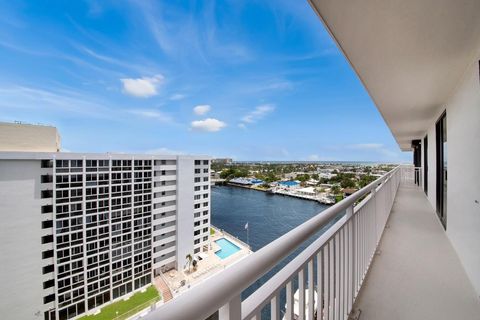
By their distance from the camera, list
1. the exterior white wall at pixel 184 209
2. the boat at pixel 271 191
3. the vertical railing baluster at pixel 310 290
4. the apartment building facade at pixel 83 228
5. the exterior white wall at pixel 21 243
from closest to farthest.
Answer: the vertical railing baluster at pixel 310 290 → the exterior white wall at pixel 21 243 → the apartment building facade at pixel 83 228 → the exterior white wall at pixel 184 209 → the boat at pixel 271 191

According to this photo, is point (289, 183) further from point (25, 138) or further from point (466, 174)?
point (25, 138)

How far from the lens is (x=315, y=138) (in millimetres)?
37188

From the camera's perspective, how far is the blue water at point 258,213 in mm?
15609

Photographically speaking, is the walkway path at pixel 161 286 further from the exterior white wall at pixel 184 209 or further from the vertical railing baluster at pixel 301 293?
the vertical railing baluster at pixel 301 293

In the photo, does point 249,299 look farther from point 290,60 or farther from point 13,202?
point 290,60

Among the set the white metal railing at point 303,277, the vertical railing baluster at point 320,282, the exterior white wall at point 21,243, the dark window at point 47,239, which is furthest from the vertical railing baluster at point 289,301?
the dark window at point 47,239

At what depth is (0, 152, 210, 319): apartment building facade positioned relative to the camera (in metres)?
12.6

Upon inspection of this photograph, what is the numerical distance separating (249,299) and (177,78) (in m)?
39.6

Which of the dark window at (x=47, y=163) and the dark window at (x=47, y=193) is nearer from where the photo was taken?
the dark window at (x=47, y=163)

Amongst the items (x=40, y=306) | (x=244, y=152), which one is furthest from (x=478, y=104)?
(x=244, y=152)

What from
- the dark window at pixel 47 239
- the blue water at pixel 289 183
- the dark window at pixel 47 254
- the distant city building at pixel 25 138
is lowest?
A: the dark window at pixel 47 254

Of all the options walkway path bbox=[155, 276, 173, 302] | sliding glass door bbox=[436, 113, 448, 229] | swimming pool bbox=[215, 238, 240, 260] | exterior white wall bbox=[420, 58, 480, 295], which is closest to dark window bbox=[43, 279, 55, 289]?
walkway path bbox=[155, 276, 173, 302]

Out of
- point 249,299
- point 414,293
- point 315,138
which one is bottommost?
point 414,293

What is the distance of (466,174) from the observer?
7.39 feet
